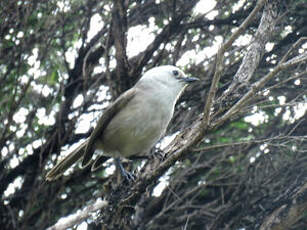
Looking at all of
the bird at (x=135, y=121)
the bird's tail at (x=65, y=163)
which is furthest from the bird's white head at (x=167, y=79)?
the bird's tail at (x=65, y=163)

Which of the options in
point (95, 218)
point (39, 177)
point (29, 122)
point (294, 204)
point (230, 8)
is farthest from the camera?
point (230, 8)

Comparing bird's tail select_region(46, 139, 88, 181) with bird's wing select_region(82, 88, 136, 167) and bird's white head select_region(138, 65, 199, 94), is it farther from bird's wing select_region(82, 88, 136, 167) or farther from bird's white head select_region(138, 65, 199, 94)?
bird's white head select_region(138, 65, 199, 94)

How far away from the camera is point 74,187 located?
683 centimetres

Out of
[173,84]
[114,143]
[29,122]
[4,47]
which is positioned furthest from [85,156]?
[4,47]

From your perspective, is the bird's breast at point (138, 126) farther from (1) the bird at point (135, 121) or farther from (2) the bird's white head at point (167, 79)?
(2) the bird's white head at point (167, 79)

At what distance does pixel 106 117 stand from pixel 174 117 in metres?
1.17

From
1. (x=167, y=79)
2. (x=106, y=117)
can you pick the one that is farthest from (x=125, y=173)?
(x=167, y=79)

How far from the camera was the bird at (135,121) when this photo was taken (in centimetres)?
513

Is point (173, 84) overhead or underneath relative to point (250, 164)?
overhead

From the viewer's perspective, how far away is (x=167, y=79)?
18.2ft

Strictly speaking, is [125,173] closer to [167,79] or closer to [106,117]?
[106,117]

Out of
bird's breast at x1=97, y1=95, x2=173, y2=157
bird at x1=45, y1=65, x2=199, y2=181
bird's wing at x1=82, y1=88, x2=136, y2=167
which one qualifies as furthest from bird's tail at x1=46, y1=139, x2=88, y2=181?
bird's breast at x1=97, y1=95, x2=173, y2=157

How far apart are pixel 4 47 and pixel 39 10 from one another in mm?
730

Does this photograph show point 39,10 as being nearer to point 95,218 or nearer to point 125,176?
point 125,176
